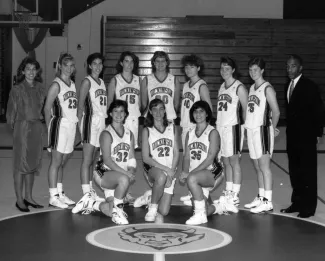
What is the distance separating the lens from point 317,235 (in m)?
5.13

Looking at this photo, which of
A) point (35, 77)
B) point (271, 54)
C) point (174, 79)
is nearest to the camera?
point (35, 77)

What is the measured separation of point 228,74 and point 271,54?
10.9 metres

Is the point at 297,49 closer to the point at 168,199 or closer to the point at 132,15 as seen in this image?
the point at 132,15

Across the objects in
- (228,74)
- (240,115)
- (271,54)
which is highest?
(271,54)

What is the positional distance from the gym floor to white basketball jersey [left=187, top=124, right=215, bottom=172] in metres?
0.52

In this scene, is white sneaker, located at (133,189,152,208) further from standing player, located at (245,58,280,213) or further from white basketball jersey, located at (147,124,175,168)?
standing player, located at (245,58,280,213)

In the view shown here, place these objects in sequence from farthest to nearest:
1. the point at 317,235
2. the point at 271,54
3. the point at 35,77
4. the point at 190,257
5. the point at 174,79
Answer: the point at 271,54 → the point at 174,79 → the point at 35,77 → the point at 317,235 → the point at 190,257

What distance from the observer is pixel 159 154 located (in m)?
5.83

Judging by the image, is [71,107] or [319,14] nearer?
[71,107]

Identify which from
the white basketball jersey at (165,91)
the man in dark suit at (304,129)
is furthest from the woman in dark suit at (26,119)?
the man in dark suit at (304,129)

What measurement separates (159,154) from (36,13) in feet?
22.7

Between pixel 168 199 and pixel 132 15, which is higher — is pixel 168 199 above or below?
below

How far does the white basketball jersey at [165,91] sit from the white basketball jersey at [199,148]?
0.68m

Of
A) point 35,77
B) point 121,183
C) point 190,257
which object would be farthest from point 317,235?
point 35,77
